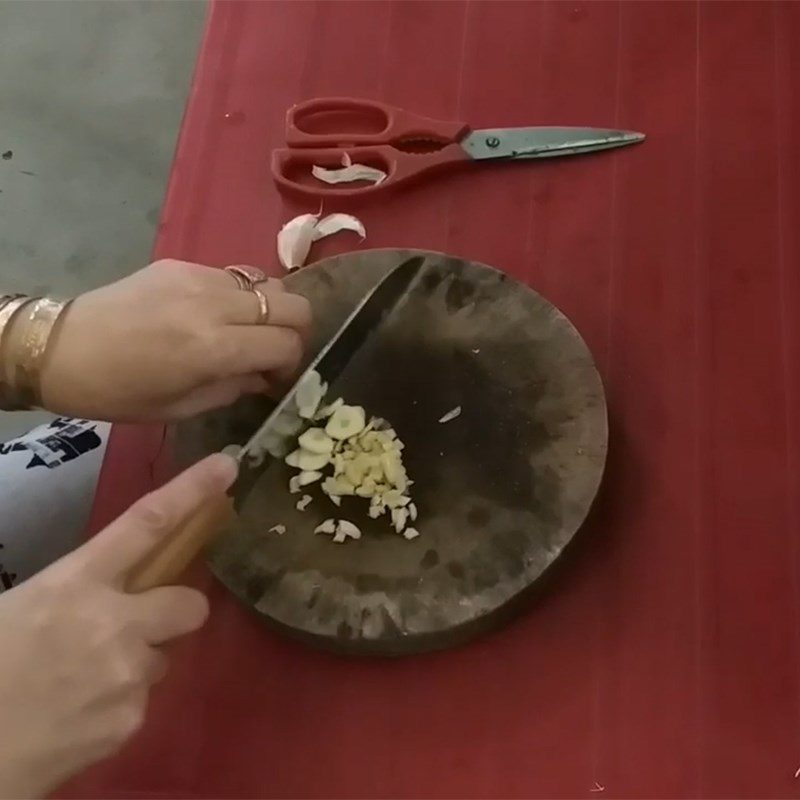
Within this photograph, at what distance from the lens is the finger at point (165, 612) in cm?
57

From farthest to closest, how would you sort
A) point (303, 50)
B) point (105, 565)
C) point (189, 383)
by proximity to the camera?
point (303, 50), point (189, 383), point (105, 565)

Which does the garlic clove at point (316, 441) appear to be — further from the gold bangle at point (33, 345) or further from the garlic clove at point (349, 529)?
the gold bangle at point (33, 345)

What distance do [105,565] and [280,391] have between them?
22 cm

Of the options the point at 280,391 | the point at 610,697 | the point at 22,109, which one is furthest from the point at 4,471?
the point at 22,109

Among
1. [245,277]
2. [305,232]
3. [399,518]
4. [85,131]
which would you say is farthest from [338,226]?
[85,131]

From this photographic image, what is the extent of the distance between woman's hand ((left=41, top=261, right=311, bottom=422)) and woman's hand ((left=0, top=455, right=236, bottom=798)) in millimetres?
104

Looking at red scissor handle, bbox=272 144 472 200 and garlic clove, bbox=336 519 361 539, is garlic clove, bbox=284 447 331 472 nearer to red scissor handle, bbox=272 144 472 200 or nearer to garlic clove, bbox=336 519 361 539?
garlic clove, bbox=336 519 361 539

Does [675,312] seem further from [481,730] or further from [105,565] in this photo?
[105,565]

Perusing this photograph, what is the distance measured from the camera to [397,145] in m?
0.92

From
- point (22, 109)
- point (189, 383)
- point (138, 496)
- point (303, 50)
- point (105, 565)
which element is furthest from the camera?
point (22, 109)

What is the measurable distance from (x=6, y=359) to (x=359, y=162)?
14.9 inches

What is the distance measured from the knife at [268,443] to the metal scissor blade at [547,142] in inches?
6.5

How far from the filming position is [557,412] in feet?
2.40

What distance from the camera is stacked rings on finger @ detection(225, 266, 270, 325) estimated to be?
27.0 inches
